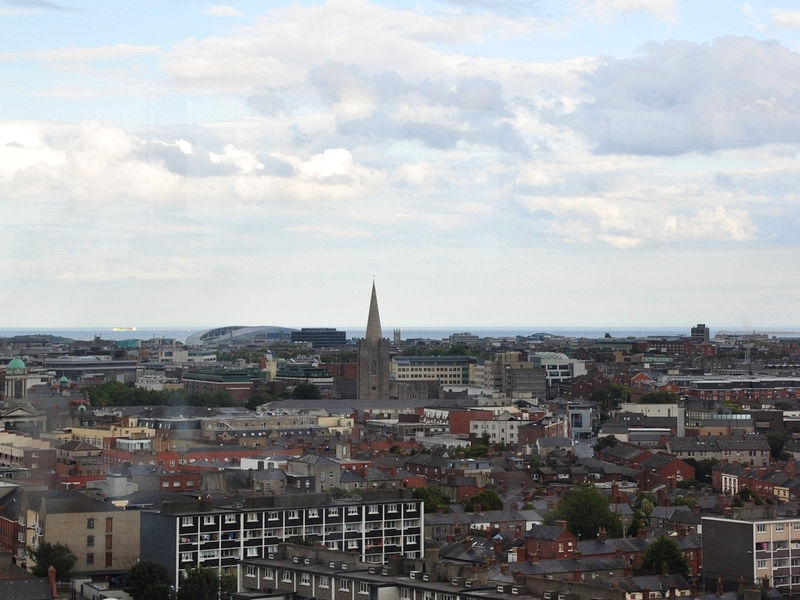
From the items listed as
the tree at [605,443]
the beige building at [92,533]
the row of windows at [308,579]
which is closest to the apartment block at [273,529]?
the beige building at [92,533]

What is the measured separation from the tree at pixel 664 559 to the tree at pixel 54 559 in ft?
35.8

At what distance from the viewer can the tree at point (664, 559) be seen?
98.5ft

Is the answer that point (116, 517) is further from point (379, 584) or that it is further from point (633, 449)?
point (633, 449)

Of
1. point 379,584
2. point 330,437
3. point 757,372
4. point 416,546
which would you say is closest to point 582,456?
point 330,437

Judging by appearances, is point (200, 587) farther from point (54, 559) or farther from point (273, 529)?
point (54, 559)

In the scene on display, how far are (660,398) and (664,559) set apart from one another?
4435 cm

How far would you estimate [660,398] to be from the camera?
7394 centimetres

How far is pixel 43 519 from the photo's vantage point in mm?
31203

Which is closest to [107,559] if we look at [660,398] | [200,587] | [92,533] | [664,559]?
[92,533]

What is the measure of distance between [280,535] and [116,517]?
12.1ft

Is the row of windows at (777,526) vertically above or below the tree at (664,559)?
above

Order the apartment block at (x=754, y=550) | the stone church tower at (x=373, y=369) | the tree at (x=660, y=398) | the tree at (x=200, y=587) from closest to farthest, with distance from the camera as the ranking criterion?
1. the tree at (x=200, y=587)
2. the apartment block at (x=754, y=550)
3. the tree at (x=660, y=398)
4. the stone church tower at (x=373, y=369)

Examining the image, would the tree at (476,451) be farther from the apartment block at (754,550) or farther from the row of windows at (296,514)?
the apartment block at (754,550)

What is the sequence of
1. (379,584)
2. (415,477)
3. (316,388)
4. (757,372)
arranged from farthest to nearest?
(757,372) < (316,388) < (415,477) < (379,584)
